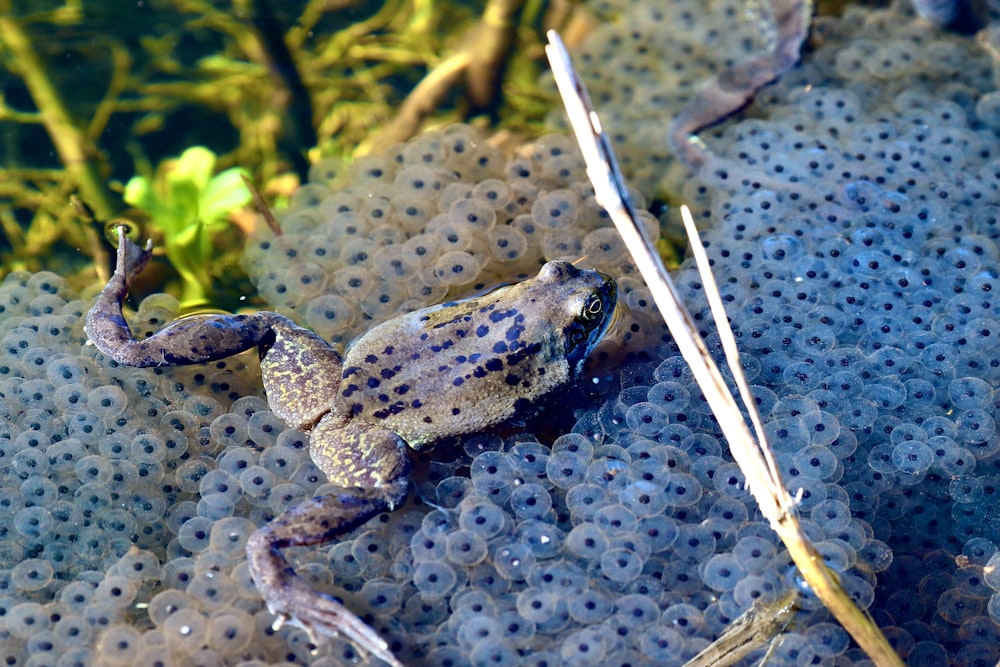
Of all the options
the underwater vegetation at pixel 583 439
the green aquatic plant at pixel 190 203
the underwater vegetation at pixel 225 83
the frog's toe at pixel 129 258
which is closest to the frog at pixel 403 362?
the underwater vegetation at pixel 583 439

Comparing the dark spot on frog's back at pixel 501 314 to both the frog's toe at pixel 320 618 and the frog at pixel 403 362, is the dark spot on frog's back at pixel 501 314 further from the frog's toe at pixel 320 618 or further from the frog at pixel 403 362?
the frog's toe at pixel 320 618

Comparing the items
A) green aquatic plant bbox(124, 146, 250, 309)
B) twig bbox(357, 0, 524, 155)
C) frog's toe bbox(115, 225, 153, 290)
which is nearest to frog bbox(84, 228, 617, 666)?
frog's toe bbox(115, 225, 153, 290)

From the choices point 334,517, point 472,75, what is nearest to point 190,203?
point 472,75

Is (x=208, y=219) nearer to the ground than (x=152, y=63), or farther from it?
nearer to the ground

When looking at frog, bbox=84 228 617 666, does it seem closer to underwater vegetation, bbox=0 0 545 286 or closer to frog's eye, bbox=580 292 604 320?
frog's eye, bbox=580 292 604 320

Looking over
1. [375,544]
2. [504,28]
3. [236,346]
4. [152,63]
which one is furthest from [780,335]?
A: [152,63]

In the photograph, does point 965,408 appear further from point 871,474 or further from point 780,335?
point 780,335

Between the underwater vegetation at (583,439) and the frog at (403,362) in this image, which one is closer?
the underwater vegetation at (583,439)
